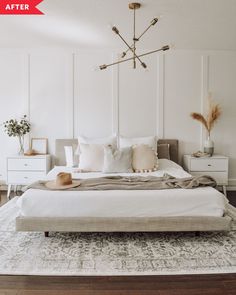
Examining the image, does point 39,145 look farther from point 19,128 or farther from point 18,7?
point 18,7

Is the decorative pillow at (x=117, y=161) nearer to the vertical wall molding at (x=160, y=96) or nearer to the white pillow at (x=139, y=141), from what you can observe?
the white pillow at (x=139, y=141)

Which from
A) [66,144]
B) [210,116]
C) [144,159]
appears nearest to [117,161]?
[144,159]

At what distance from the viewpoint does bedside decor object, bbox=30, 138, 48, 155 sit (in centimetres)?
551

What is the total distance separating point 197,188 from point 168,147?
2.03 metres

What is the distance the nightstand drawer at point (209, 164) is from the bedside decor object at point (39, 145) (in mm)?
2591

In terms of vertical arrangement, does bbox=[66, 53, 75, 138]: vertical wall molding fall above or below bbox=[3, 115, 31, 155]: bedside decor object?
above

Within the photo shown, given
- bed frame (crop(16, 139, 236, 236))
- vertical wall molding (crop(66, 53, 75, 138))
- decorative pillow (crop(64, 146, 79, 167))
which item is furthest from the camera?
vertical wall molding (crop(66, 53, 75, 138))

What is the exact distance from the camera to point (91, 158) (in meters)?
4.55

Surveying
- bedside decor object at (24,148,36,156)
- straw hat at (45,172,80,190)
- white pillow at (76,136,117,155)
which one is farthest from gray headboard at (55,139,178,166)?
straw hat at (45,172,80,190)

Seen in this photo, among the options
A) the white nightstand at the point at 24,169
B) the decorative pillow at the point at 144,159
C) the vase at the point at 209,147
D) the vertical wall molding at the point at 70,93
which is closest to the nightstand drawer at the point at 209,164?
the vase at the point at 209,147

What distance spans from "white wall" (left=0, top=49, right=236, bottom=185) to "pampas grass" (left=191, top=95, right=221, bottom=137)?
0.42ft

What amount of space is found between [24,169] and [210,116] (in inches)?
130

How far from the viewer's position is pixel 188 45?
517 cm

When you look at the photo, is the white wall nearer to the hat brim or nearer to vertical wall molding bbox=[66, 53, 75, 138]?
vertical wall molding bbox=[66, 53, 75, 138]
